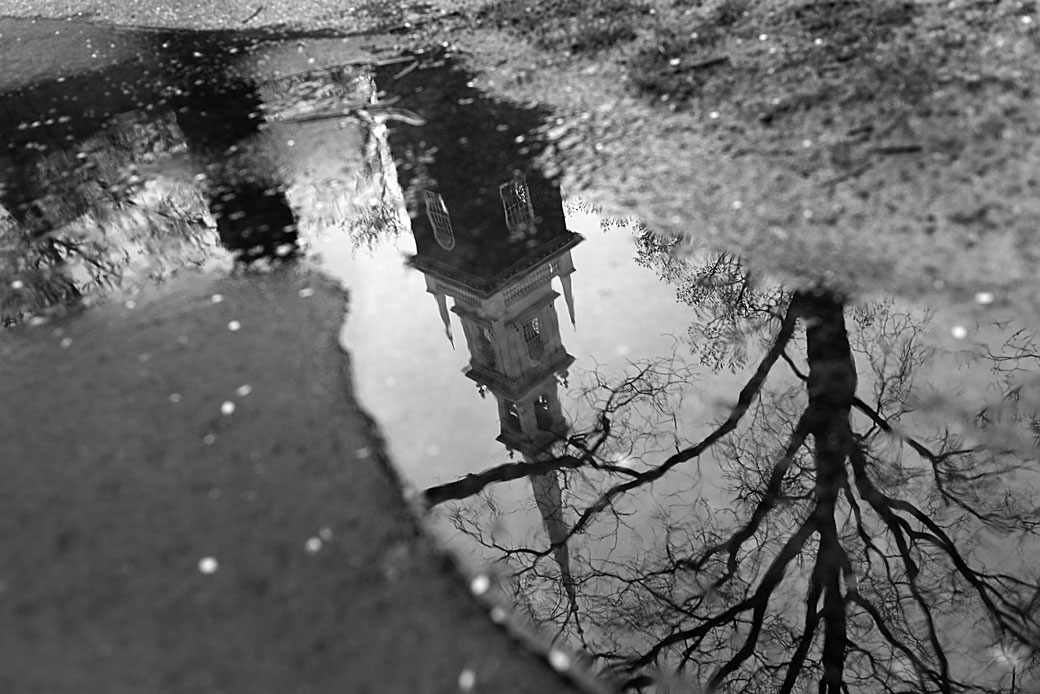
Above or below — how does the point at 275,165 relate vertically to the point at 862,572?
above

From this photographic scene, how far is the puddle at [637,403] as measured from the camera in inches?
131

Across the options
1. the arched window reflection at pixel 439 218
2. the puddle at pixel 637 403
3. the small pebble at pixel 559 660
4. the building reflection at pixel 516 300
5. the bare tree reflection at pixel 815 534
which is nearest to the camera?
the small pebble at pixel 559 660

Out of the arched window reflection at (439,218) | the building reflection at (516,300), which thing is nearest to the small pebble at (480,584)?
the building reflection at (516,300)

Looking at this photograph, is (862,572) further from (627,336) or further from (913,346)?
(627,336)

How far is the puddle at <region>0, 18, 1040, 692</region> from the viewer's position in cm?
333

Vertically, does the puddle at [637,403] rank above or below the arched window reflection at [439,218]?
below

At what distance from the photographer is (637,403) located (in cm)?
428

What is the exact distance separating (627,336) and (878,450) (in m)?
1.51

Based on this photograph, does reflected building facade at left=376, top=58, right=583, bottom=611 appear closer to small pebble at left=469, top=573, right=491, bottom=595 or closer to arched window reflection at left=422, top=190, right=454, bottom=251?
arched window reflection at left=422, top=190, right=454, bottom=251

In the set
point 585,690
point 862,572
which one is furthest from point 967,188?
point 585,690

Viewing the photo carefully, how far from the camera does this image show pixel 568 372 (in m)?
4.55

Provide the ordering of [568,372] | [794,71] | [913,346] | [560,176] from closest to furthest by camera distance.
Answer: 1. [913,346]
2. [568,372]
3. [560,176]
4. [794,71]

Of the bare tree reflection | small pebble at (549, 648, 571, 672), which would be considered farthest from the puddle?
small pebble at (549, 648, 571, 672)

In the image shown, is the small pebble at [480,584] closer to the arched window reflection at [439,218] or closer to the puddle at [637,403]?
the puddle at [637,403]
